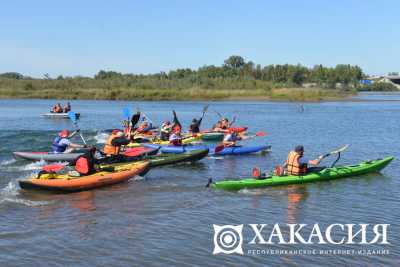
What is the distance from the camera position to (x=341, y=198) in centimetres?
1320

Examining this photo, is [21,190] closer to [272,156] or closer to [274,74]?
[272,156]

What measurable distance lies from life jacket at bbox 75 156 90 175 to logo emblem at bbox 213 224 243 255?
4.73 metres

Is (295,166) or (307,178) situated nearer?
(295,166)

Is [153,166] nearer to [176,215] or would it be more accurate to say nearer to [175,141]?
[175,141]

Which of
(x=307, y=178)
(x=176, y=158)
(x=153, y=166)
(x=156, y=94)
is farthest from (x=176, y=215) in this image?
(x=156, y=94)

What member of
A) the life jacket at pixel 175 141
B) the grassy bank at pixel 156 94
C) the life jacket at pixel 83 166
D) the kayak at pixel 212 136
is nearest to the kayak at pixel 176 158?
the life jacket at pixel 175 141

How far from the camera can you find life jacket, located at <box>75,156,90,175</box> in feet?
45.7

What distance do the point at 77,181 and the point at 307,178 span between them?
6.21 m

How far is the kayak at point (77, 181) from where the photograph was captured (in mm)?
13289

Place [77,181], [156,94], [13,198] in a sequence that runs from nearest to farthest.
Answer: [13,198] < [77,181] < [156,94]

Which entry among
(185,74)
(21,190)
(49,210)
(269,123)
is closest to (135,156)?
(21,190)

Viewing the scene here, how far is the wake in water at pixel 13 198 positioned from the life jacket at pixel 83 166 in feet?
4.95

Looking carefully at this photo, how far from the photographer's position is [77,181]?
13.6 meters

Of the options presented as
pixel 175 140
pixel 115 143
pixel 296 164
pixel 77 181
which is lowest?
pixel 77 181
